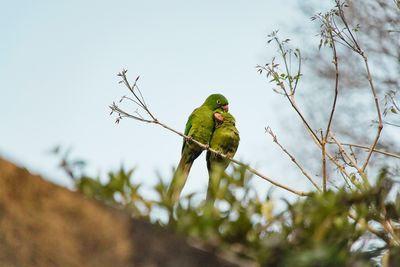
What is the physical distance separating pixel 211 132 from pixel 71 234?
3.40 m

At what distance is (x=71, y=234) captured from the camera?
1.62 m

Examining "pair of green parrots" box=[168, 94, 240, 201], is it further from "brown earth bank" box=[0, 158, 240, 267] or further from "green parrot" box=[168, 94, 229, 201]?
"brown earth bank" box=[0, 158, 240, 267]

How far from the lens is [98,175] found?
6.18 feet

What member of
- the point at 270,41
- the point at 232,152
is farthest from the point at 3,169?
the point at 232,152

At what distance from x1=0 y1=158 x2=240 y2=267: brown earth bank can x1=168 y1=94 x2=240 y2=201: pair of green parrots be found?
2.82m

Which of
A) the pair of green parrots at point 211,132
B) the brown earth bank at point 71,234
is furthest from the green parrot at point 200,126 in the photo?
the brown earth bank at point 71,234

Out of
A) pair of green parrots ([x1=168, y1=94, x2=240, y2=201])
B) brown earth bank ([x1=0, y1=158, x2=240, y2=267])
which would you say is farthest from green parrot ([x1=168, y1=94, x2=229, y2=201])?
brown earth bank ([x1=0, y1=158, x2=240, y2=267])

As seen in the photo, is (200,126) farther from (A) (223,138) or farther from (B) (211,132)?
(A) (223,138)

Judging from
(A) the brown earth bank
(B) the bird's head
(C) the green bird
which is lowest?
(A) the brown earth bank

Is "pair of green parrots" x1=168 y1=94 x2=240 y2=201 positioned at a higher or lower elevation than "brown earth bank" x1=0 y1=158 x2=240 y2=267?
higher

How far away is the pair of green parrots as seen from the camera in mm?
4680

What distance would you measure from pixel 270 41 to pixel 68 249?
9.44 ft

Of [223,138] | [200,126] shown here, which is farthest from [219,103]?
[223,138]

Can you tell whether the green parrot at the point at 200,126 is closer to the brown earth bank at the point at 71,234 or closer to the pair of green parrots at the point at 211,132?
the pair of green parrots at the point at 211,132
